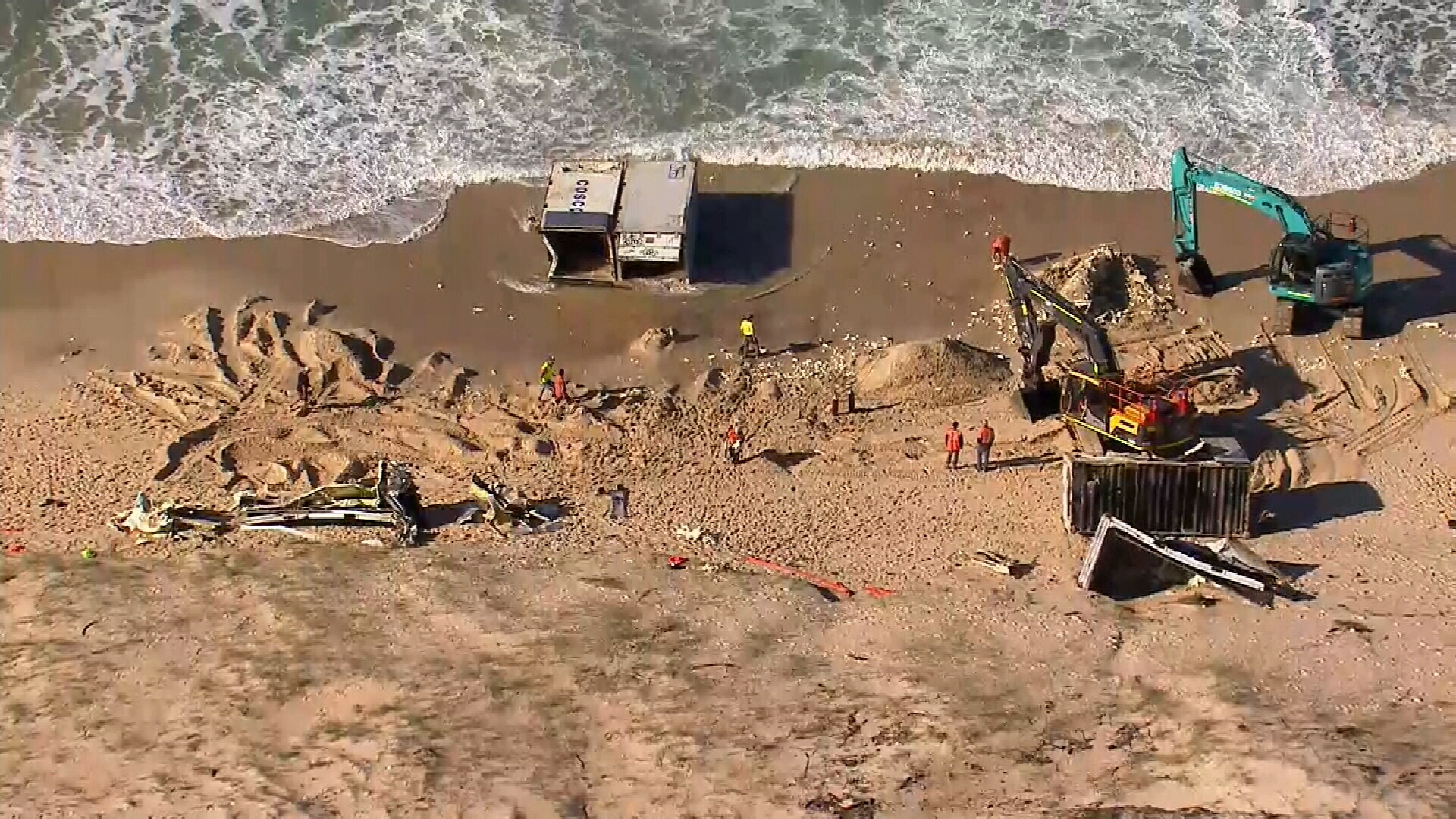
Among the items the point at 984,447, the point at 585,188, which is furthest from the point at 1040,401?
the point at 585,188

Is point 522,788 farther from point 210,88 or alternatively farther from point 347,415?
point 210,88

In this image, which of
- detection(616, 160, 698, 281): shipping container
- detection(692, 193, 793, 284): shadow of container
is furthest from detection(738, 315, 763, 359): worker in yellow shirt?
detection(616, 160, 698, 281): shipping container

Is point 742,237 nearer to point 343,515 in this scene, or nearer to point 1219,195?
point 1219,195

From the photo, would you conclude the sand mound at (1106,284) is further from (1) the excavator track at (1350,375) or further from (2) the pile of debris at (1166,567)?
(2) the pile of debris at (1166,567)

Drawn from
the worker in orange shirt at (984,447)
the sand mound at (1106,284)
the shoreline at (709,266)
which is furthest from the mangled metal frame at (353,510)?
the sand mound at (1106,284)

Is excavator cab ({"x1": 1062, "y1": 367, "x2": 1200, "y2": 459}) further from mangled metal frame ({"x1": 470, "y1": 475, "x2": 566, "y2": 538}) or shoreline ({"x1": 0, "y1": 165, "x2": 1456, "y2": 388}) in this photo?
mangled metal frame ({"x1": 470, "y1": 475, "x2": 566, "y2": 538})
